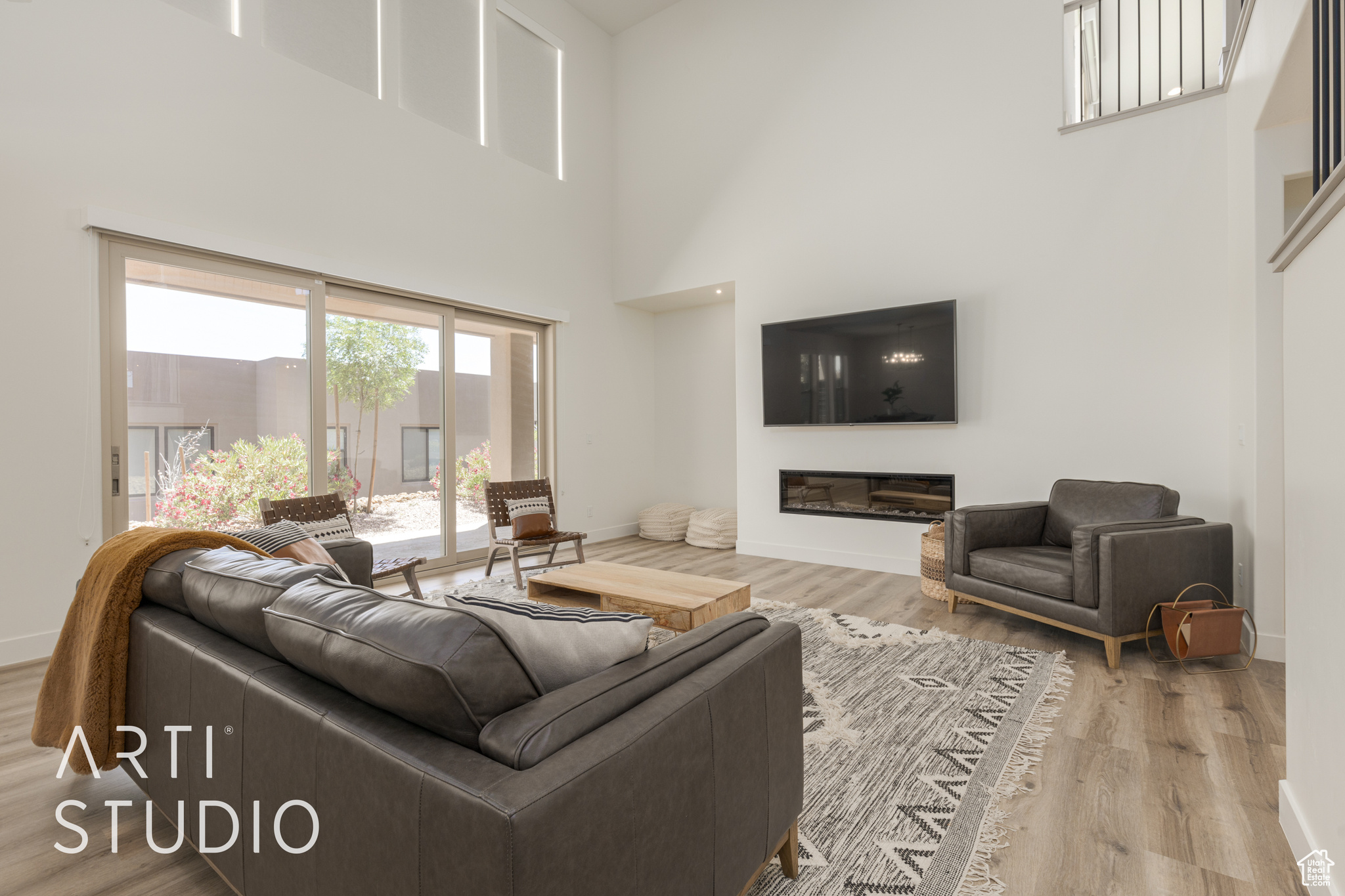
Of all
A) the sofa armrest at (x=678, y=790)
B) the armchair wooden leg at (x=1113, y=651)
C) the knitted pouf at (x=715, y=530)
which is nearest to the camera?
the sofa armrest at (x=678, y=790)

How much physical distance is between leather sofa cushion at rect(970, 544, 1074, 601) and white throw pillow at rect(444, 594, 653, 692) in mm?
2621

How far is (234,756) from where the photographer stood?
1.22m

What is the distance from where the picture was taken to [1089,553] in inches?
112

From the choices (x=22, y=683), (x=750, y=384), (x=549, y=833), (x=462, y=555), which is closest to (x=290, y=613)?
(x=549, y=833)

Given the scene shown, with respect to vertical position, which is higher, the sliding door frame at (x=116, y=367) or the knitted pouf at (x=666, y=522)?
the sliding door frame at (x=116, y=367)

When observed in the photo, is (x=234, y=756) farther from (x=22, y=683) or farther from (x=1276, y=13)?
(x=1276, y=13)

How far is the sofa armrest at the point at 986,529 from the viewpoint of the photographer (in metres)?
3.50

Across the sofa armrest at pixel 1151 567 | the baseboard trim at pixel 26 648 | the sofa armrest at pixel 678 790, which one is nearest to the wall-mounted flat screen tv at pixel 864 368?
the sofa armrest at pixel 1151 567

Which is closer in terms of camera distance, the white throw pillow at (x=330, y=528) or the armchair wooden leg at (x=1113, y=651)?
the armchair wooden leg at (x=1113, y=651)

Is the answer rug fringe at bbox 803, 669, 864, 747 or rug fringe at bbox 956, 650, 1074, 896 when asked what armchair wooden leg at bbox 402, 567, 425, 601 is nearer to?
rug fringe at bbox 803, 669, 864, 747

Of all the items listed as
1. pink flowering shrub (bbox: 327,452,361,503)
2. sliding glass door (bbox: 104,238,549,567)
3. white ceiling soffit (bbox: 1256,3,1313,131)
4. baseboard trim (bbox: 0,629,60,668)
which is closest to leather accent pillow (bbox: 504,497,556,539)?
sliding glass door (bbox: 104,238,549,567)

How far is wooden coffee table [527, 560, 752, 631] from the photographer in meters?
2.63

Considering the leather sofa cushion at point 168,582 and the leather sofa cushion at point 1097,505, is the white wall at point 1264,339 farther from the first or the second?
the leather sofa cushion at point 168,582

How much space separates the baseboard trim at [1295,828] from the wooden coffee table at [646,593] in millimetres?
Result: 1683
